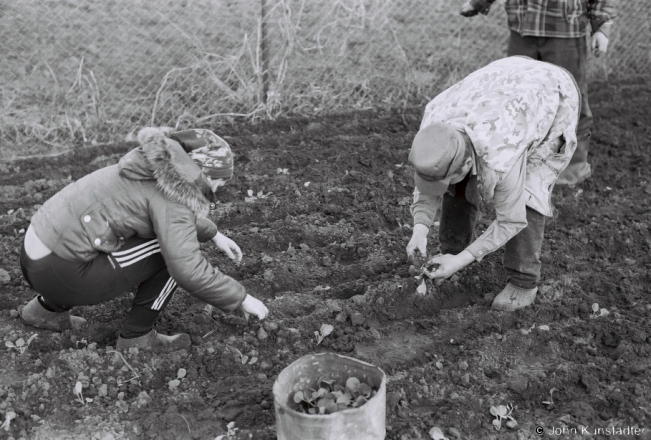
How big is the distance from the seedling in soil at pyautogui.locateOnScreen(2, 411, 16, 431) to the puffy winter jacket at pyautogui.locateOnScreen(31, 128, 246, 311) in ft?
2.16

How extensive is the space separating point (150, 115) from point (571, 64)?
350cm

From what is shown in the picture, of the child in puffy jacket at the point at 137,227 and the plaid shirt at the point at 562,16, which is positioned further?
the plaid shirt at the point at 562,16

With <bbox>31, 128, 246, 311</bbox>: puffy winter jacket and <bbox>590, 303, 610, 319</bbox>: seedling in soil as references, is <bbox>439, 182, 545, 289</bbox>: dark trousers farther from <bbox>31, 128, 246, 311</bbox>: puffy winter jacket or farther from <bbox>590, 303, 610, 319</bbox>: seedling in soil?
<bbox>31, 128, 246, 311</bbox>: puffy winter jacket

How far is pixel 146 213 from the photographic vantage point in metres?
3.01

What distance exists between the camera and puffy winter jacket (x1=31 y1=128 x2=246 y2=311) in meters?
2.89

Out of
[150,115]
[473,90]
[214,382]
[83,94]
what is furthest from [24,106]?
[473,90]

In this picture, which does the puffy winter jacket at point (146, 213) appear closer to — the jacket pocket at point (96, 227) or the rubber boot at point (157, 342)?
the jacket pocket at point (96, 227)

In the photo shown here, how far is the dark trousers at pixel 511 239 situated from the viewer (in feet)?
11.7

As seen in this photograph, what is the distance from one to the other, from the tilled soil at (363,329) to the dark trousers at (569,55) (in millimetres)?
353

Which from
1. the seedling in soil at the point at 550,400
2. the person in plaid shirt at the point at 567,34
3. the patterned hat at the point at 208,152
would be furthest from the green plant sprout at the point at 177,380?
the person in plaid shirt at the point at 567,34

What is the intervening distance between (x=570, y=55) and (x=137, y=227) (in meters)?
3.45

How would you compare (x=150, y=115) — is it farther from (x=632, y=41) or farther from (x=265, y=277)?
(x=632, y=41)

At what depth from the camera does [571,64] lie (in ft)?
16.8

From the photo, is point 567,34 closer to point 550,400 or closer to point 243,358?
point 550,400
